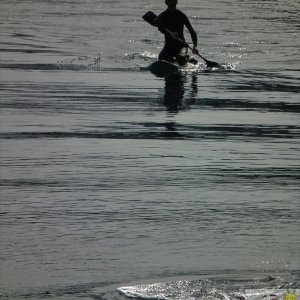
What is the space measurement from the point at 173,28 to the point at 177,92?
10.2 ft

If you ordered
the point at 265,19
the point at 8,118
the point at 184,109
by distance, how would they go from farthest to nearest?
the point at 265,19 < the point at 184,109 < the point at 8,118

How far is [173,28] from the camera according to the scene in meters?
26.4

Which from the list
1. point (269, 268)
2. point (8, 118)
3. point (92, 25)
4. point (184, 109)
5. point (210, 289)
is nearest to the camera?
point (210, 289)

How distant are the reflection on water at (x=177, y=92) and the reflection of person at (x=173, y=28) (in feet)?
1.39

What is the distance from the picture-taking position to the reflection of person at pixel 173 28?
85.5 feet

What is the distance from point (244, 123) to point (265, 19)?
25752 mm

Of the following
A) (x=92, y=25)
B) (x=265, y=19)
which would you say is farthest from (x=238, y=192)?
(x=265, y=19)

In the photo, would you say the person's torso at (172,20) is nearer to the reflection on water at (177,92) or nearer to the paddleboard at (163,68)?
the paddleboard at (163,68)

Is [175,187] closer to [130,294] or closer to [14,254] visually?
[14,254]

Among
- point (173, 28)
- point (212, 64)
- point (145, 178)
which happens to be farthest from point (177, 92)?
point (145, 178)

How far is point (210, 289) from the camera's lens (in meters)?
9.91

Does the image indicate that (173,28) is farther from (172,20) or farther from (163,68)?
(163,68)

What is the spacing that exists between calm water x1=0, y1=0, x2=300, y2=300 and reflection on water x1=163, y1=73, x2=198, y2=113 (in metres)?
0.04

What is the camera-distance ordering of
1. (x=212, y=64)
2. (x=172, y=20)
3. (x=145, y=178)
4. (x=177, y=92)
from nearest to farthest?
1. (x=145, y=178)
2. (x=177, y=92)
3. (x=172, y=20)
4. (x=212, y=64)
